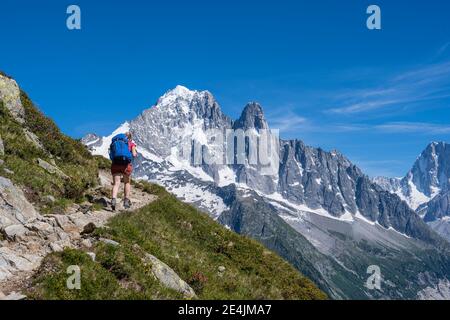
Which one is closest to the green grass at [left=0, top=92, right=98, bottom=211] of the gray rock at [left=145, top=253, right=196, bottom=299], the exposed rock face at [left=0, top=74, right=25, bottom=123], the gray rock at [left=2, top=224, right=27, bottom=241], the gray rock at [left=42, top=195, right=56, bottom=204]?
the gray rock at [left=42, top=195, right=56, bottom=204]

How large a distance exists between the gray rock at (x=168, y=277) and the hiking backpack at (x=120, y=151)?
6875 mm

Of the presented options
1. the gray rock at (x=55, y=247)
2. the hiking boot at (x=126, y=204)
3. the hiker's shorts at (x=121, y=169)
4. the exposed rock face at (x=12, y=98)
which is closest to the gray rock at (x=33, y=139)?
the exposed rock face at (x=12, y=98)

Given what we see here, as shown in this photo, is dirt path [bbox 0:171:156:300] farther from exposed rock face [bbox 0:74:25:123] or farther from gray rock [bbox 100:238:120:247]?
exposed rock face [bbox 0:74:25:123]

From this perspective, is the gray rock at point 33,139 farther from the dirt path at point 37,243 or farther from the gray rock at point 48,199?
the dirt path at point 37,243

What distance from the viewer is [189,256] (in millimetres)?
20969

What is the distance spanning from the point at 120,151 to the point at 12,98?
1065 cm

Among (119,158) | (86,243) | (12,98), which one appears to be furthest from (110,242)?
(12,98)

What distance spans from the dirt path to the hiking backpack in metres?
2.72

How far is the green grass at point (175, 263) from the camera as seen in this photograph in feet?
48.3

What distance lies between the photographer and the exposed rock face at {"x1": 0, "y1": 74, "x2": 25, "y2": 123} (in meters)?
29.5

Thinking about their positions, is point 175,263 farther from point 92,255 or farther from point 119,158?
point 119,158
